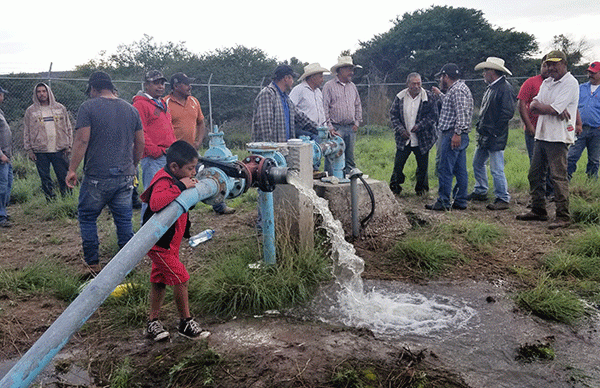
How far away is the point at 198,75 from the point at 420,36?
1117 cm

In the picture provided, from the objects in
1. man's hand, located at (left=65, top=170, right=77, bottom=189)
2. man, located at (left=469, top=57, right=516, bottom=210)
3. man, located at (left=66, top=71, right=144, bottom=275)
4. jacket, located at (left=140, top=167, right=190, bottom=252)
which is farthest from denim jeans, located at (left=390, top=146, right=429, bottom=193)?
jacket, located at (left=140, top=167, right=190, bottom=252)

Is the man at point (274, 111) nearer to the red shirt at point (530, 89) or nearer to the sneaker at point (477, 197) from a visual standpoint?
the sneaker at point (477, 197)

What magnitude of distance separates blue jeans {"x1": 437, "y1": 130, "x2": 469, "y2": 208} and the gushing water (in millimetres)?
2819

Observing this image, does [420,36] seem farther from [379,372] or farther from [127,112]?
[379,372]

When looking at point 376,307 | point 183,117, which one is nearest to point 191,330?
point 376,307

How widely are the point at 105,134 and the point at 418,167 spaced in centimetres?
465

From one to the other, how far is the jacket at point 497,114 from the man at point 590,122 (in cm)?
114

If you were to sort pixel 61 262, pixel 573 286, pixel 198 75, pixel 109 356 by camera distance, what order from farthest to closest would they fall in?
pixel 198 75 < pixel 61 262 < pixel 573 286 < pixel 109 356

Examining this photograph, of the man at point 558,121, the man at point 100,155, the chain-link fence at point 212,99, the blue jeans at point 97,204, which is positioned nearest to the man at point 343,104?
the man at point 558,121

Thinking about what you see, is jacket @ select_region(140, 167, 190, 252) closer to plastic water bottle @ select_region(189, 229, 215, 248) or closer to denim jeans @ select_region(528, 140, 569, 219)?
plastic water bottle @ select_region(189, 229, 215, 248)

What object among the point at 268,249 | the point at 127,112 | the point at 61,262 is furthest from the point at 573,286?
the point at 61,262

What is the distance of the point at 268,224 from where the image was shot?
3.92m

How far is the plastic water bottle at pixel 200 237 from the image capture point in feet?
16.9

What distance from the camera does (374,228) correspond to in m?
5.36
